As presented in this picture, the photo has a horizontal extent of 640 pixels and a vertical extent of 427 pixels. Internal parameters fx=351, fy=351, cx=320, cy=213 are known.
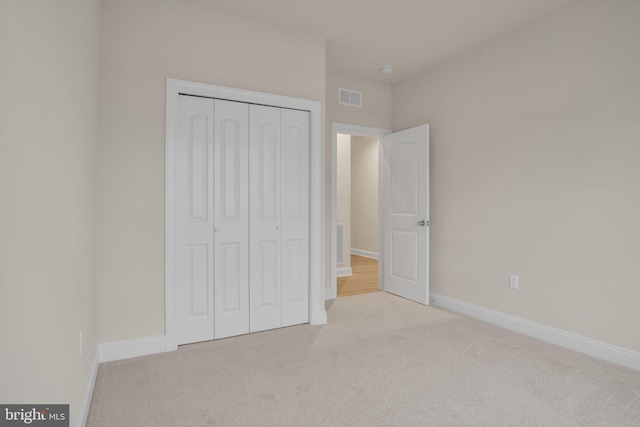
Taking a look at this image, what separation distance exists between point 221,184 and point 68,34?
153 cm

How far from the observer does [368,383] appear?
7.25ft

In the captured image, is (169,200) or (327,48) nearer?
(169,200)

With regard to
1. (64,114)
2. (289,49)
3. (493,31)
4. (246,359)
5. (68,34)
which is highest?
(493,31)

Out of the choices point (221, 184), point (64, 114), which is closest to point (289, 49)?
point (221, 184)

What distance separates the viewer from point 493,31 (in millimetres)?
3264

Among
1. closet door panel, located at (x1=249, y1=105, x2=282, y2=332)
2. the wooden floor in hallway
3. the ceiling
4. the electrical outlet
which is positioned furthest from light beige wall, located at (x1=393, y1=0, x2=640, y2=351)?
closet door panel, located at (x1=249, y1=105, x2=282, y2=332)

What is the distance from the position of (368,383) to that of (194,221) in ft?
5.83

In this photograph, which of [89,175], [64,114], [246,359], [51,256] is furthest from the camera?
[246,359]

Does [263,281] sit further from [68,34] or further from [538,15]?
[538,15]

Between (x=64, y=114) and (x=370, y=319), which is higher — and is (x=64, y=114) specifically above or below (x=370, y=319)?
above

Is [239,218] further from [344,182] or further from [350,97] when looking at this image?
[344,182]

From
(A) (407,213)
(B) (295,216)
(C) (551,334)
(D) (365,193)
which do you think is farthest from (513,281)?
(D) (365,193)

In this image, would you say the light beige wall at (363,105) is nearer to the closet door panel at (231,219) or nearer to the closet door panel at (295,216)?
the closet door panel at (295,216)

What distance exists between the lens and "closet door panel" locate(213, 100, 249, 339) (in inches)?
115
